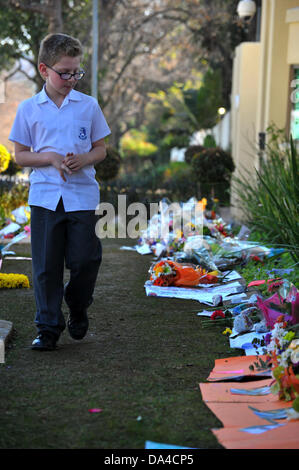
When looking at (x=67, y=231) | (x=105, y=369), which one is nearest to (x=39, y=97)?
(x=67, y=231)

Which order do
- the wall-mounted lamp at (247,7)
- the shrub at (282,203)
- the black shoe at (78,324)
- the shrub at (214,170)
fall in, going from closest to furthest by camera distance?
1. the black shoe at (78,324)
2. the shrub at (282,203)
3. the shrub at (214,170)
4. the wall-mounted lamp at (247,7)

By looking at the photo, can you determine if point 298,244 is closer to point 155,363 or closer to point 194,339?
point 194,339

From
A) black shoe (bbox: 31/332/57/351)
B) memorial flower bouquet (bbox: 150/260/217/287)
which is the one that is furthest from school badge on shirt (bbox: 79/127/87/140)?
memorial flower bouquet (bbox: 150/260/217/287)

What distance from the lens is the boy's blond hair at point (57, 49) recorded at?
413 centimetres

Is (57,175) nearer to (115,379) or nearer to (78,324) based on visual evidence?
(78,324)

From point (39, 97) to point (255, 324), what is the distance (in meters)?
1.96

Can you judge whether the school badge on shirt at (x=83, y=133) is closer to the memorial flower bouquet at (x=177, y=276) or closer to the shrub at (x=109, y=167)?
the memorial flower bouquet at (x=177, y=276)

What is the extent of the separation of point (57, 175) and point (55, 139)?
218 mm

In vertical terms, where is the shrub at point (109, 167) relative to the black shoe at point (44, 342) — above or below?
above

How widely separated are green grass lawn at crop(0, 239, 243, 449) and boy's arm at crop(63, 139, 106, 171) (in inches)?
44.9

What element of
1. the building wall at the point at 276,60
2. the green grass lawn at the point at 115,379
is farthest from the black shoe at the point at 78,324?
the building wall at the point at 276,60

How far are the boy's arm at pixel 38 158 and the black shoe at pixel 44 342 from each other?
38.5 inches

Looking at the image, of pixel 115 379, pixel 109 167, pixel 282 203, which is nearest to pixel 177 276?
pixel 282 203

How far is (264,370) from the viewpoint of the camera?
3.72 m
